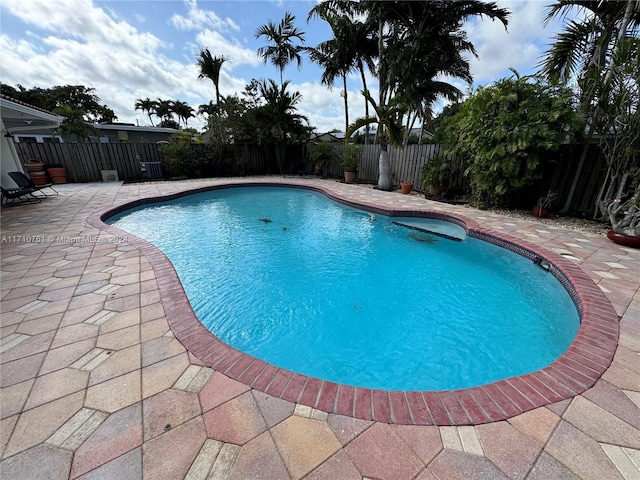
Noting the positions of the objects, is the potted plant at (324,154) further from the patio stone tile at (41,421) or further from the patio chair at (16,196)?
the patio stone tile at (41,421)

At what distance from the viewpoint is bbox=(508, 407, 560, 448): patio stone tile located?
1.36 meters

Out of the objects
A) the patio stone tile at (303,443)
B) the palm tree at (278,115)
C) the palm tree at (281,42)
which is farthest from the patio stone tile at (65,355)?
the palm tree at (281,42)

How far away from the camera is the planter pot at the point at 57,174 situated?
32.7 ft

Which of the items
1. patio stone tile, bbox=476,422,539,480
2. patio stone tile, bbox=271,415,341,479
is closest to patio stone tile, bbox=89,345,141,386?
patio stone tile, bbox=271,415,341,479

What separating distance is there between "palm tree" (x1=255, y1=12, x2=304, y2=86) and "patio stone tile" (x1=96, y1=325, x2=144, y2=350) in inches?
627

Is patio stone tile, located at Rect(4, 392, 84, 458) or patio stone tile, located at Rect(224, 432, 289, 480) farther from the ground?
patio stone tile, located at Rect(4, 392, 84, 458)

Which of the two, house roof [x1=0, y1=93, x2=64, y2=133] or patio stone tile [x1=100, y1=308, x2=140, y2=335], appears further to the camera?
house roof [x1=0, y1=93, x2=64, y2=133]

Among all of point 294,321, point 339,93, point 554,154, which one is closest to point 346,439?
point 294,321

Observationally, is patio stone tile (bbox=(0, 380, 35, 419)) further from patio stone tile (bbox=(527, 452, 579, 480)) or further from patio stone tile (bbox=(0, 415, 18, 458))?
patio stone tile (bbox=(527, 452, 579, 480))

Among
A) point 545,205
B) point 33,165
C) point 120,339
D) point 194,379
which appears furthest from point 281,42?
point 194,379

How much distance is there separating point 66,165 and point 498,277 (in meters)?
15.0

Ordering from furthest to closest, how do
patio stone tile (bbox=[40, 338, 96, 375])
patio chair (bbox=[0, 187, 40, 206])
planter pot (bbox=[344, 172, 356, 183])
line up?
planter pot (bbox=[344, 172, 356, 183]) < patio chair (bbox=[0, 187, 40, 206]) < patio stone tile (bbox=[40, 338, 96, 375])

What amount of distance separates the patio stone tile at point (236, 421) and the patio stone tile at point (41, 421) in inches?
31.5

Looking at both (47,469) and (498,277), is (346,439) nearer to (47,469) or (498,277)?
(47,469)
